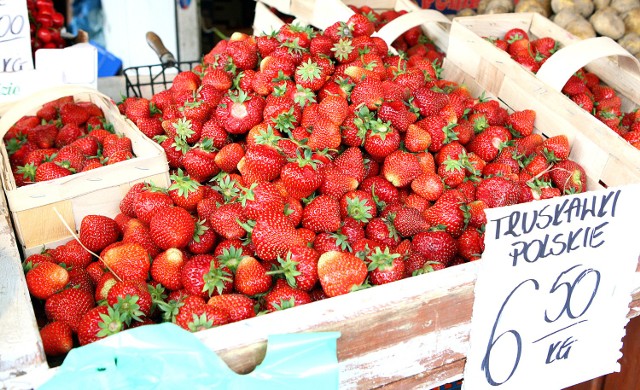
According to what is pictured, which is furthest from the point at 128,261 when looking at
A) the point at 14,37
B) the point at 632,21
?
the point at 632,21

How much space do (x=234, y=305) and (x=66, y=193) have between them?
56 cm

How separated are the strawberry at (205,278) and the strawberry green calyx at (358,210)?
33 cm

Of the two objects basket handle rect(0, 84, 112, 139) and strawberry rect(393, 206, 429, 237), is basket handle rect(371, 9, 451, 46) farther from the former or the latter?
basket handle rect(0, 84, 112, 139)

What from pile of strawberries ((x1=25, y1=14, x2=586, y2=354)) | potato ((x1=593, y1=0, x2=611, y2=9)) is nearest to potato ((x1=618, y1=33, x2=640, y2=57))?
potato ((x1=593, y1=0, x2=611, y2=9))

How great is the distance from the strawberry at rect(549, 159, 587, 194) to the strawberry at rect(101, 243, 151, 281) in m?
1.12

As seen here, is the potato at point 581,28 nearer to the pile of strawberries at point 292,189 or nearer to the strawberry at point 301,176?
the pile of strawberries at point 292,189

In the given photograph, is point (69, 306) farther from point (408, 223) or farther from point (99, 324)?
point (408, 223)

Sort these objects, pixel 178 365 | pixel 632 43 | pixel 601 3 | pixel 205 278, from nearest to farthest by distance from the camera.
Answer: pixel 178 365 → pixel 205 278 → pixel 632 43 → pixel 601 3

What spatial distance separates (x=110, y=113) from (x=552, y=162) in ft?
4.47

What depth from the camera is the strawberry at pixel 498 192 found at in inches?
58.2

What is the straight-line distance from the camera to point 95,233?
1.40 metres

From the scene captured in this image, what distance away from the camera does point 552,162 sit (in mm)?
1724

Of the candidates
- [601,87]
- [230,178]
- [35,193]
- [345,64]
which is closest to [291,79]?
[345,64]

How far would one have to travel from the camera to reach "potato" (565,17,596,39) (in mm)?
2844
